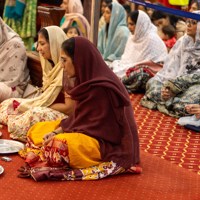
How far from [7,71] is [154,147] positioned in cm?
143

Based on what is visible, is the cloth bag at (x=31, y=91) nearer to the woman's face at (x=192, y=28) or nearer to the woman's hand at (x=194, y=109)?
the woman's hand at (x=194, y=109)

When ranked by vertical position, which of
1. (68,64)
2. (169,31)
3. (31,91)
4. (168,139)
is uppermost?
(68,64)

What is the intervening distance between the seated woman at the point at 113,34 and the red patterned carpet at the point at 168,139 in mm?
1850

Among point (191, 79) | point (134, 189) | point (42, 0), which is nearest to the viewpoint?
point (134, 189)

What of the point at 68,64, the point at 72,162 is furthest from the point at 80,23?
the point at 72,162

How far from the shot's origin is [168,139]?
4.64m

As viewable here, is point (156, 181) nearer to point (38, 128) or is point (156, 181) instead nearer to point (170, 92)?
point (38, 128)

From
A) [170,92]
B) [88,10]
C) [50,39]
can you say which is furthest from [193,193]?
[88,10]

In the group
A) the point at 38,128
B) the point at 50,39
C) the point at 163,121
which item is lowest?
the point at 163,121

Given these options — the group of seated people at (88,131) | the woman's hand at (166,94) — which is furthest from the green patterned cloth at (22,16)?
the group of seated people at (88,131)

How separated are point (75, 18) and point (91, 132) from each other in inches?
114

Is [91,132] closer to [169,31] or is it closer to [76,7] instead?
[76,7]

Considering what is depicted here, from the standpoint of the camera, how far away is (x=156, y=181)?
12.0ft

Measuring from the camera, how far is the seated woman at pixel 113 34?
23.7 feet
